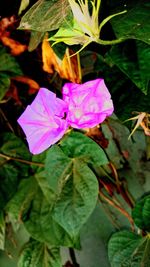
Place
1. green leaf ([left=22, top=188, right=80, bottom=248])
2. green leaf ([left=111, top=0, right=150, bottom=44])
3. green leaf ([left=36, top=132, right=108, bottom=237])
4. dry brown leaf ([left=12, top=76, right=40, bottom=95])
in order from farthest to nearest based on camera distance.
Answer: dry brown leaf ([left=12, top=76, right=40, bottom=95]), green leaf ([left=22, top=188, right=80, bottom=248]), green leaf ([left=36, top=132, right=108, bottom=237]), green leaf ([left=111, top=0, right=150, bottom=44])

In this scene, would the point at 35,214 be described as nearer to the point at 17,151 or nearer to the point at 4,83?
the point at 17,151

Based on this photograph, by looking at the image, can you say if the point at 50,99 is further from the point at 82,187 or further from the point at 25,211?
the point at 25,211

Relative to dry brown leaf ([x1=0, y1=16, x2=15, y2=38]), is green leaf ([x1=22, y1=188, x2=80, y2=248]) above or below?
below

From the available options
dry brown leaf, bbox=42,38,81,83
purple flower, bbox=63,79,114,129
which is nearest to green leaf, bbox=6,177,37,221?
dry brown leaf, bbox=42,38,81,83

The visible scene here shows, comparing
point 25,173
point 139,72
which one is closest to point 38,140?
point 139,72

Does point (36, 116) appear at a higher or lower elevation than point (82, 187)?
higher

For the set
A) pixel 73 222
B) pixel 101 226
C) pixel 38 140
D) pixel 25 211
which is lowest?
pixel 101 226

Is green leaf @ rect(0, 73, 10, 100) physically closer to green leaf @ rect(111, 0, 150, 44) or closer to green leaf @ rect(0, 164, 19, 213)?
green leaf @ rect(0, 164, 19, 213)
